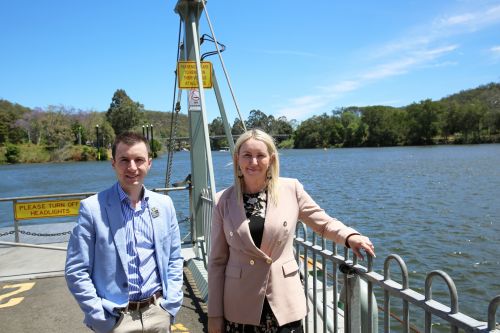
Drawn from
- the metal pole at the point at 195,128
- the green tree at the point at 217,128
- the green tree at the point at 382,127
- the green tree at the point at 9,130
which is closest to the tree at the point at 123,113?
the green tree at the point at 9,130

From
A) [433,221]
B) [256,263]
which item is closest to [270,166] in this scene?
[256,263]

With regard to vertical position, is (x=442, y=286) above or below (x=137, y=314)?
below

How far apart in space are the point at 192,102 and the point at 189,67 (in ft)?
1.74

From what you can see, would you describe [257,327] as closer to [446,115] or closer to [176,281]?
[176,281]

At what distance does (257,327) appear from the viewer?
257cm

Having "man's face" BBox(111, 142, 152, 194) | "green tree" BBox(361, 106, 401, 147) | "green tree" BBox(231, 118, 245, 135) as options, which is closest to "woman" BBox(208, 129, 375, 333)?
"man's face" BBox(111, 142, 152, 194)

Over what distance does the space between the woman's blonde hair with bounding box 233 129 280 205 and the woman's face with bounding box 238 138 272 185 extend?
0.03 m

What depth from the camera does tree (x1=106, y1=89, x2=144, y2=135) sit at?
132625 mm

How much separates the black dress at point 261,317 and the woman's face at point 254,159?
18 cm

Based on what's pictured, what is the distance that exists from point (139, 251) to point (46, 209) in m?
6.02

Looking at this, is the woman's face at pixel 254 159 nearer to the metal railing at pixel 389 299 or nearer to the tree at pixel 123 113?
the metal railing at pixel 389 299

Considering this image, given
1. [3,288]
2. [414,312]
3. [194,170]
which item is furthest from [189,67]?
[414,312]

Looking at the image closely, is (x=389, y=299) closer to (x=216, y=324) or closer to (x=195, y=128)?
(x=216, y=324)

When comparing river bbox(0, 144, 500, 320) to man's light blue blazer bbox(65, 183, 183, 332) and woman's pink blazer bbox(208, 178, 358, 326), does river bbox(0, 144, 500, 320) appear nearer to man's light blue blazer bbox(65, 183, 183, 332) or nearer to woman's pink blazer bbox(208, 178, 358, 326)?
woman's pink blazer bbox(208, 178, 358, 326)
